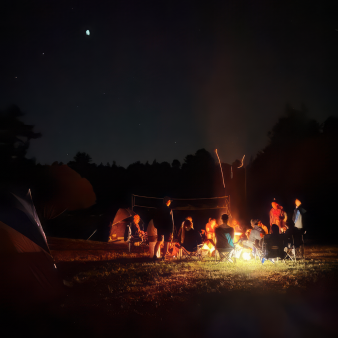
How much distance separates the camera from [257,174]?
30812 millimetres

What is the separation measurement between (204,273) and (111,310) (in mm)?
2488


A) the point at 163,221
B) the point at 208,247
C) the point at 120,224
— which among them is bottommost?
the point at 208,247

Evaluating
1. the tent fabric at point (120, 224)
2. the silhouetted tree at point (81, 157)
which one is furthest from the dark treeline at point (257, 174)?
the silhouetted tree at point (81, 157)

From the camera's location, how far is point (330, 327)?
126 inches

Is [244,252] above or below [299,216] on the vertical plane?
below

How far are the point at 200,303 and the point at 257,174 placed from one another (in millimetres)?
27902

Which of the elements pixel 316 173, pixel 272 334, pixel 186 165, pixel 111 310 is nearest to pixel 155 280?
pixel 111 310

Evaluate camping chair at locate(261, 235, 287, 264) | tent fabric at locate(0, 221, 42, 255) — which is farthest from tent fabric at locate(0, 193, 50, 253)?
camping chair at locate(261, 235, 287, 264)

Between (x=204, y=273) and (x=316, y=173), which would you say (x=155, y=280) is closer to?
(x=204, y=273)

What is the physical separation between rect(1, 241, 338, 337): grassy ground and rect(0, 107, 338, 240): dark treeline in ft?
51.9

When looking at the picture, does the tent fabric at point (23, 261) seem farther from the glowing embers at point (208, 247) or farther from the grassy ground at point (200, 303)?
the glowing embers at point (208, 247)

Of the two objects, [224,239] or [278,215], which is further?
[278,215]

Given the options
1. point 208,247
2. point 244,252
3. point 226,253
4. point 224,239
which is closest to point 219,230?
point 224,239

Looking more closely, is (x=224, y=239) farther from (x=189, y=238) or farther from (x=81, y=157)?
(x=81, y=157)
